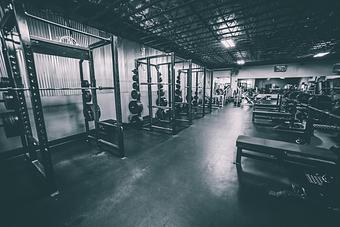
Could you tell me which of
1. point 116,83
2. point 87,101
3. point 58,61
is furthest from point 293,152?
point 58,61

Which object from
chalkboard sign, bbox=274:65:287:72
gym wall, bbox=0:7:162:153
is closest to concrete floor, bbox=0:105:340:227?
gym wall, bbox=0:7:162:153

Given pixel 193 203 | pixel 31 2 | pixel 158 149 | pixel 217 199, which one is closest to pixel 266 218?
pixel 217 199

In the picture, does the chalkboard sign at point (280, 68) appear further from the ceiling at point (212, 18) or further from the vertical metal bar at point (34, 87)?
the vertical metal bar at point (34, 87)

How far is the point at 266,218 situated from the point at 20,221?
2.66 m

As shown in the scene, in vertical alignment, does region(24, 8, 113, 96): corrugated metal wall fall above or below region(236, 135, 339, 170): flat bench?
above

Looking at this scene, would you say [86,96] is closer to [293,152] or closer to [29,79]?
[29,79]

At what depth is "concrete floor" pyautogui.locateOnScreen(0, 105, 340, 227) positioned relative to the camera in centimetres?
155

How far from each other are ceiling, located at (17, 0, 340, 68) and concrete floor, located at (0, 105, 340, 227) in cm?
345

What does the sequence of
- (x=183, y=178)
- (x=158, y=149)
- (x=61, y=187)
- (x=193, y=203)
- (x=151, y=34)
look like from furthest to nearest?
(x=151, y=34)
(x=158, y=149)
(x=183, y=178)
(x=61, y=187)
(x=193, y=203)

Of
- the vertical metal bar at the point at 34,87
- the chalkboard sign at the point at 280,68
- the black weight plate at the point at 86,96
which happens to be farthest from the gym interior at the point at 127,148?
the chalkboard sign at the point at 280,68

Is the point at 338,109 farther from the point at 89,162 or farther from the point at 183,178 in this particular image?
the point at 89,162

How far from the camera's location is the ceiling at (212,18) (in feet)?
11.6

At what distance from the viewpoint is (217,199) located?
1.83m

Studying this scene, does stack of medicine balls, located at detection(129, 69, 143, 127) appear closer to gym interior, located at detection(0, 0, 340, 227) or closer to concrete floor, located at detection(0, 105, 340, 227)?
gym interior, located at detection(0, 0, 340, 227)
